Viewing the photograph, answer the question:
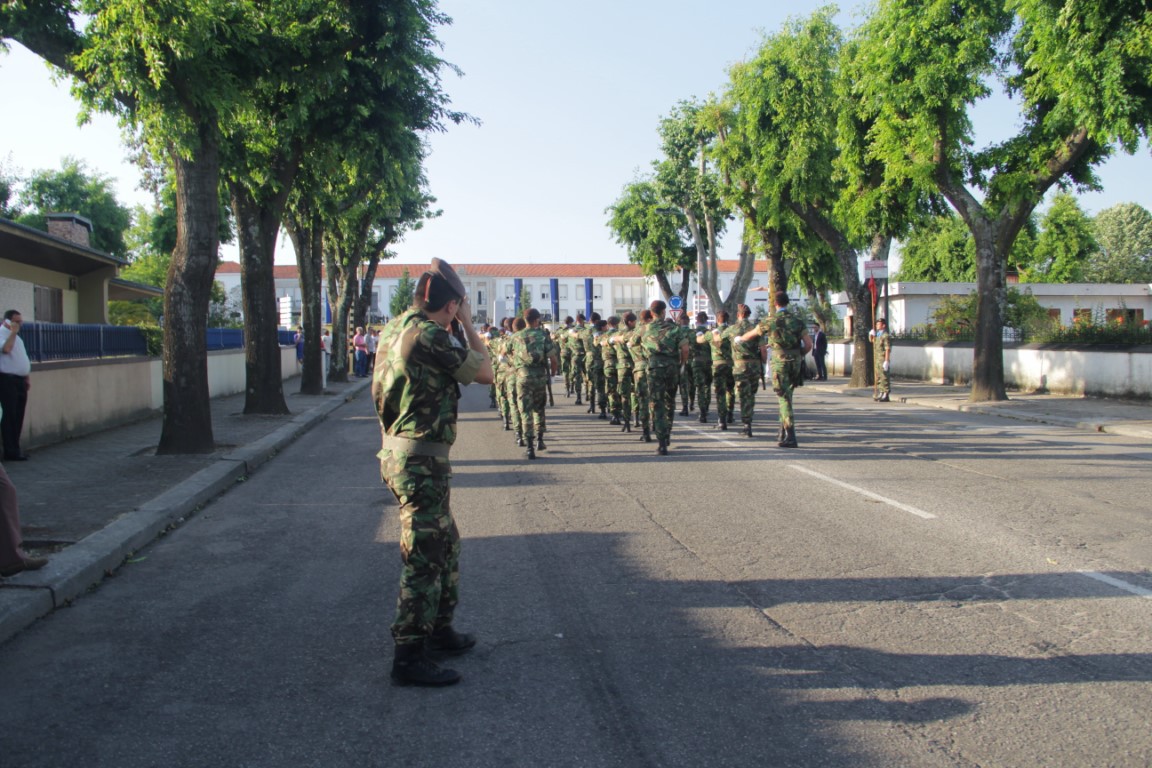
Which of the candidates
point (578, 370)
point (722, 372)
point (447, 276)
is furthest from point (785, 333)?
point (578, 370)

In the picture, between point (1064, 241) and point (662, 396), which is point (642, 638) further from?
point (1064, 241)

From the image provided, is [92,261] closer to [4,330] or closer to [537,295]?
[4,330]

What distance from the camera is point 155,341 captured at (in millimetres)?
19500

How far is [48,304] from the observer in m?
21.8

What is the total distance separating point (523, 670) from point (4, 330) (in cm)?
1010

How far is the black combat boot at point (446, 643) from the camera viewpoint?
477 cm

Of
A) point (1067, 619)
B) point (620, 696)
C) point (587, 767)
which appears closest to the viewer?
point (587, 767)

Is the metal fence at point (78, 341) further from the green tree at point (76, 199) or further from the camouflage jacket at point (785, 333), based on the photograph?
the green tree at point (76, 199)

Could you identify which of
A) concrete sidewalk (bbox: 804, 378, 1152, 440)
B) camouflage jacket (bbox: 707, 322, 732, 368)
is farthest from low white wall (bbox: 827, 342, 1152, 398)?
camouflage jacket (bbox: 707, 322, 732, 368)

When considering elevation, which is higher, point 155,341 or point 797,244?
point 797,244

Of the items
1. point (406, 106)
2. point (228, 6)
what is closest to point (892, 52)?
point (406, 106)

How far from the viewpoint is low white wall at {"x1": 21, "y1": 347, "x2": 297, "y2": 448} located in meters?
13.5

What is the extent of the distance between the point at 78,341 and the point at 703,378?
10397mm

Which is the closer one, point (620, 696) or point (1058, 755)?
point (1058, 755)
